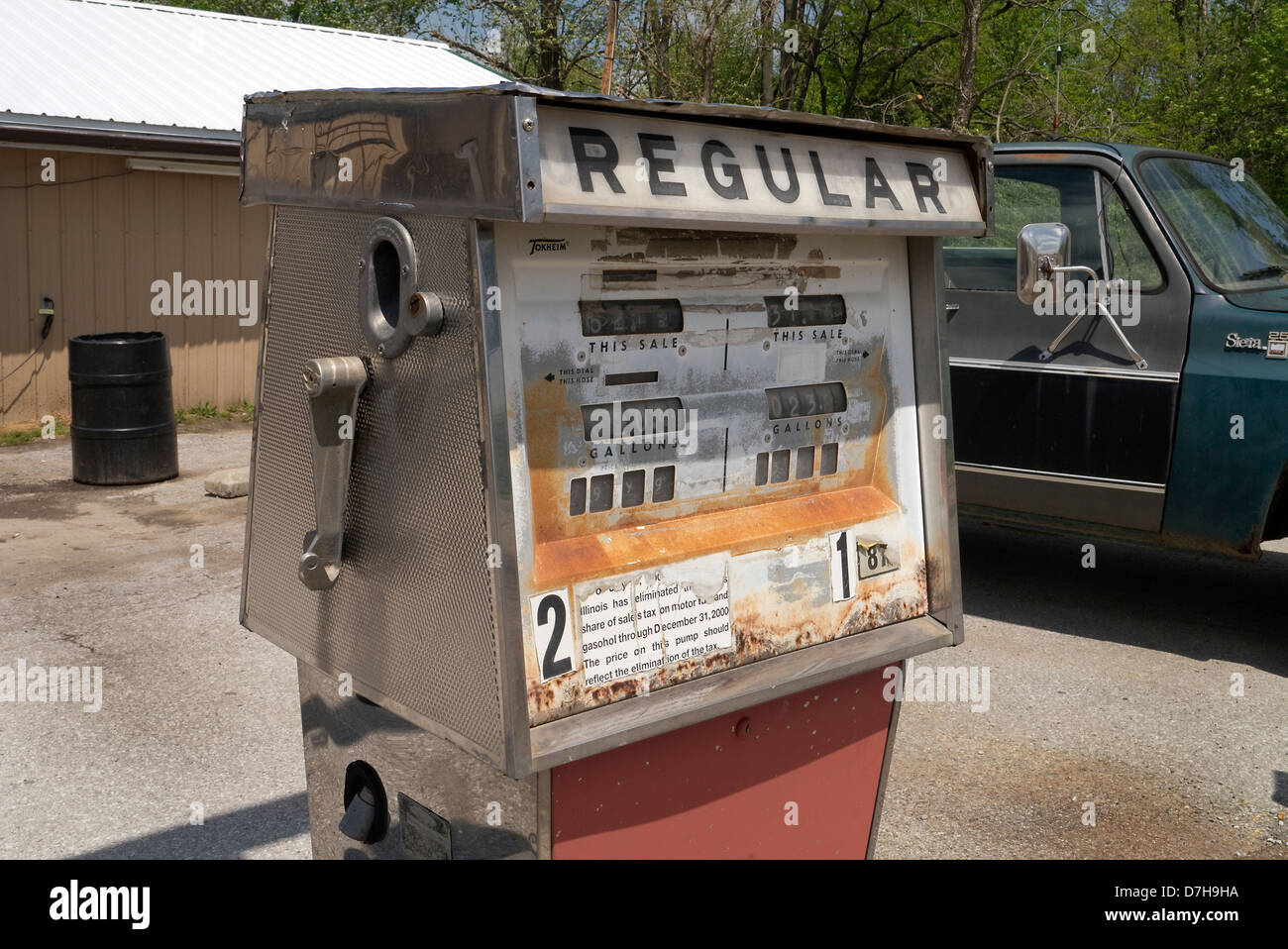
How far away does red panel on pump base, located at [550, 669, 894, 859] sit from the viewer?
2.25 meters

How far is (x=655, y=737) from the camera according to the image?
91.4 inches

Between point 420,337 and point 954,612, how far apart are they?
133cm

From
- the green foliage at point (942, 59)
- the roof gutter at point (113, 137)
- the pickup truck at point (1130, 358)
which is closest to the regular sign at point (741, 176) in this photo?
the pickup truck at point (1130, 358)

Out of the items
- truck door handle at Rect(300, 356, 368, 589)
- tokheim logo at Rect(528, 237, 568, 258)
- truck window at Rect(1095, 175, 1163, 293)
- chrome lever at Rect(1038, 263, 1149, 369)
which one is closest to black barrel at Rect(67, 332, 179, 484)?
chrome lever at Rect(1038, 263, 1149, 369)

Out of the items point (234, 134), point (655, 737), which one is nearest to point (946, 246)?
point (655, 737)

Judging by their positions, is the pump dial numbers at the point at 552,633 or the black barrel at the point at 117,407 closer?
the pump dial numbers at the point at 552,633

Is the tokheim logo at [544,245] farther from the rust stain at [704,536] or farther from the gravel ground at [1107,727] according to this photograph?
the gravel ground at [1107,727]

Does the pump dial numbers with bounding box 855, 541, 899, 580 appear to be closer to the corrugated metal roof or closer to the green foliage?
the corrugated metal roof

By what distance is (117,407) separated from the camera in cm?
875

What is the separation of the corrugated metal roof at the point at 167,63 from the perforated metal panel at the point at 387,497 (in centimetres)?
766

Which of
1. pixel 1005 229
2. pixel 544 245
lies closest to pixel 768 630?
pixel 544 245

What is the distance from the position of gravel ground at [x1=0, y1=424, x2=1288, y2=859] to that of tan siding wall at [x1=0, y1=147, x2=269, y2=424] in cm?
366

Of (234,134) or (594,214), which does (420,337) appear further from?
(234,134)

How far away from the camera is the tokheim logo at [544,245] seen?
2.09 meters
